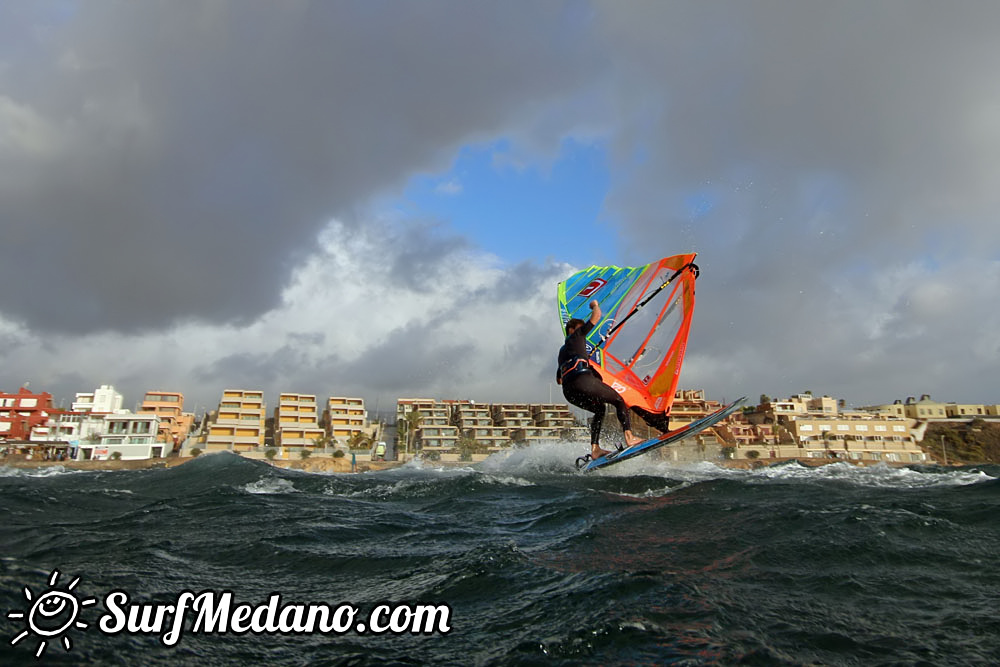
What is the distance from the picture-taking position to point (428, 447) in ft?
283

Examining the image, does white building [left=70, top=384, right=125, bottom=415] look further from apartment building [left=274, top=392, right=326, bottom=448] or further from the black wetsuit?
the black wetsuit

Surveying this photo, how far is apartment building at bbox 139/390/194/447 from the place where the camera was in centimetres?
7831

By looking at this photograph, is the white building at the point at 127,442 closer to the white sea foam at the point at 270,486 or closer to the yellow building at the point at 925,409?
the white sea foam at the point at 270,486

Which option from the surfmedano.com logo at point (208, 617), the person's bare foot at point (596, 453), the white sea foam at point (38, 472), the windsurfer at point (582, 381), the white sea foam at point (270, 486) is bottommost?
the white sea foam at point (38, 472)

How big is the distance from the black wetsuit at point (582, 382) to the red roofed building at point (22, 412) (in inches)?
3017

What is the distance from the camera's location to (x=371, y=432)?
9781cm

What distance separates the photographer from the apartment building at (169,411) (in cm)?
7831

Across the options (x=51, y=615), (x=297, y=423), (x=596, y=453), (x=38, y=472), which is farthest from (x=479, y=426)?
(x=51, y=615)

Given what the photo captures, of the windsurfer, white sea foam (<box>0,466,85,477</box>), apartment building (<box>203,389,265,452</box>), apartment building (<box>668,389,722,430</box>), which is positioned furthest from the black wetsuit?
apartment building (<box>203,389,265,452</box>)

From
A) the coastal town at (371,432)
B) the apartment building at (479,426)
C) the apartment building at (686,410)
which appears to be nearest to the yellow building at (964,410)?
the coastal town at (371,432)

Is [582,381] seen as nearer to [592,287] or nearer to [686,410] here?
[592,287]

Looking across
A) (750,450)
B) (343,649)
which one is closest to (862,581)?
(343,649)

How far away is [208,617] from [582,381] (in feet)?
41.6

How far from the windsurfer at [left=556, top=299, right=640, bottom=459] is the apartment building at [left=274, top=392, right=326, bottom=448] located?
72971 millimetres
